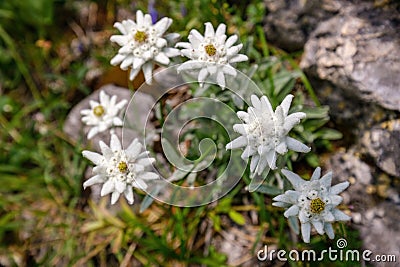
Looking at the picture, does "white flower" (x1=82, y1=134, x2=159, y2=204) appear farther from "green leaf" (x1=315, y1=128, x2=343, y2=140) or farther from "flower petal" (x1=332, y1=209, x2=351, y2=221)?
"green leaf" (x1=315, y1=128, x2=343, y2=140)

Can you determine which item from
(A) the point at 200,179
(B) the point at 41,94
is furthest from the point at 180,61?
(B) the point at 41,94

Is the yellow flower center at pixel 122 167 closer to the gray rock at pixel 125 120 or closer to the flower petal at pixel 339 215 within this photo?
the gray rock at pixel 125 120

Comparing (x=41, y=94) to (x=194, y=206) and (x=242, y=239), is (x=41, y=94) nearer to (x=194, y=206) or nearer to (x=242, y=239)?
(x=194, y=206)

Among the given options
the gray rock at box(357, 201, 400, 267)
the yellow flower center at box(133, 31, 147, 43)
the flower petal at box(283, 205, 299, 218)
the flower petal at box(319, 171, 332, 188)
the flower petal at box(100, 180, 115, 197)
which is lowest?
the gray rock at box(357, 201, 400, 267)

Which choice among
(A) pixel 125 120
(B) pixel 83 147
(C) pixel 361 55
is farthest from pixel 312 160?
(B) pixel 83 147

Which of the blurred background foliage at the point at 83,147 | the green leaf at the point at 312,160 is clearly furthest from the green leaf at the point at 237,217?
the green leaf at the point at 312,160

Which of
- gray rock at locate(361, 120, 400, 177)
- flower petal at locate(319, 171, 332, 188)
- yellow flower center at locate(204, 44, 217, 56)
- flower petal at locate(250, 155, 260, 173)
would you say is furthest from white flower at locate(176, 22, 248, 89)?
gray rock at locate(361, 120, 400, 177)
